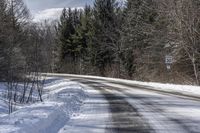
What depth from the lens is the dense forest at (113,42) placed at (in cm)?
3378

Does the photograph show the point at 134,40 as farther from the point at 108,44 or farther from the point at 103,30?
the point at 103,30

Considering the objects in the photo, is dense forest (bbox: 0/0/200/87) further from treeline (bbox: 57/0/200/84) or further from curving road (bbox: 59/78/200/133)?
curving road (bbox: 59/78/200/133)

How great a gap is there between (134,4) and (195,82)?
20198 mm

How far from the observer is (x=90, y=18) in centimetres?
6619

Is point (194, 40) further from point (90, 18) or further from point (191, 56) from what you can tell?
point (90, 18)

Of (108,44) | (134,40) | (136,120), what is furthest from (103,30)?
(136,120)

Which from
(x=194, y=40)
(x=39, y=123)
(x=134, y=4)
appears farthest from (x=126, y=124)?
(x=134, y=4)

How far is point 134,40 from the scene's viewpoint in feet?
162

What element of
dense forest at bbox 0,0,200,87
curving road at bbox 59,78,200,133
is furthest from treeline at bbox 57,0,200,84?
curving road at bbox 59,78,200,133

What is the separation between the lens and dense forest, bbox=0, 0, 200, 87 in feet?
111

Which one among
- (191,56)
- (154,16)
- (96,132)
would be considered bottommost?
(96,132)

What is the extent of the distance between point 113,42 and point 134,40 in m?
9.83

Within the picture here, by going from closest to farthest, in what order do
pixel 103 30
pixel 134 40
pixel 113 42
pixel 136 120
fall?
pixel 136 120 < pixel 134 40 < pixel 113 42 < pixel 103 30

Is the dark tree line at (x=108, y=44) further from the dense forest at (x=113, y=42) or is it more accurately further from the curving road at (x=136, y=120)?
the curving road at (x=136, y=120)
